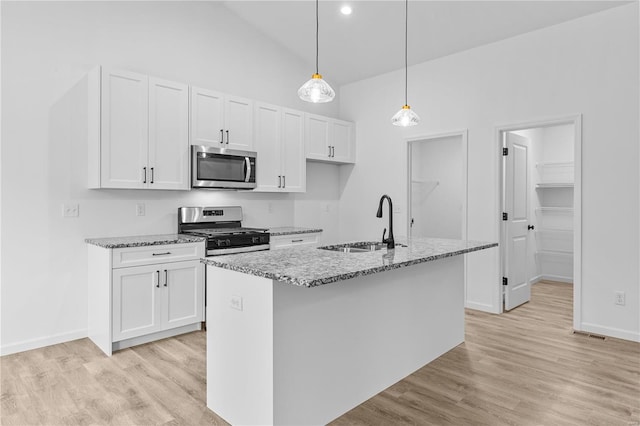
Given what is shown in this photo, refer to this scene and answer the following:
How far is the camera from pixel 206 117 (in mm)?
3969

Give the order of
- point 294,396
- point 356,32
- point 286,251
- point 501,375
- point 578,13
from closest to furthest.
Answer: point 294,396
point 286,251
point 501,375
point 578,13
point 356,32

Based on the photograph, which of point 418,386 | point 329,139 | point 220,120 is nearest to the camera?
point 418,386

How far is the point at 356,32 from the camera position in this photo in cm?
461

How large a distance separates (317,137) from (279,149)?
673mm

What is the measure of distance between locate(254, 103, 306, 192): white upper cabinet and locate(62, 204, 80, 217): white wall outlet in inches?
67.9

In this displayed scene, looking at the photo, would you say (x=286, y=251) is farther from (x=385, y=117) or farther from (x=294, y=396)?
(x=385, y=117)

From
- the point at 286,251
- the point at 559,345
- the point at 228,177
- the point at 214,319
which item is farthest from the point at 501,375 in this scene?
the point at 228,177

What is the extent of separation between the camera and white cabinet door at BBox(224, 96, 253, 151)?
414cm

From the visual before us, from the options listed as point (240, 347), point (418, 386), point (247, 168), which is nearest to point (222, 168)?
point (247, 168)

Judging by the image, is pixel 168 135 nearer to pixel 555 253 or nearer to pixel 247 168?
pixel 247 168

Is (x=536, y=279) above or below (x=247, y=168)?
below

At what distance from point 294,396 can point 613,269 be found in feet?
10.4

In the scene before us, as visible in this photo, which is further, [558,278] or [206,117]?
[558,278]

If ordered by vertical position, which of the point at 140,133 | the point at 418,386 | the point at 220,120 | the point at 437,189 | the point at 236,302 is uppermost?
the point at 220,120
